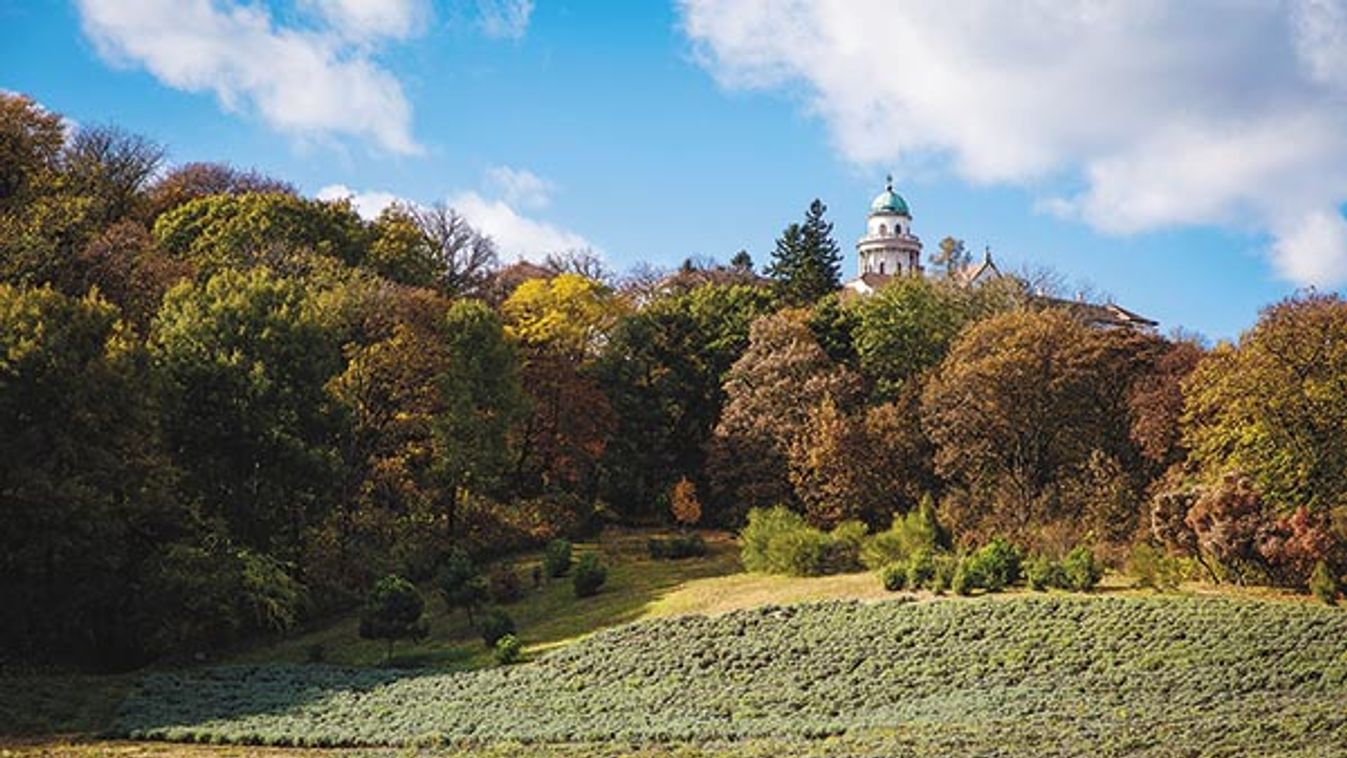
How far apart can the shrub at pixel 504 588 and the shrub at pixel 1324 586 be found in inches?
890

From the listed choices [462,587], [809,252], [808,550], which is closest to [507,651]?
[462,587]

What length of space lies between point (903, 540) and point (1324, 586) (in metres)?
11.6

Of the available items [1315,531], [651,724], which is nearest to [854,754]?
[651,724]

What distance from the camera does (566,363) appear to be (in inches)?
2030

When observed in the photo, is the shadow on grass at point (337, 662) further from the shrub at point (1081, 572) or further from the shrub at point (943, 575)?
the shrub at point (1081, 572)

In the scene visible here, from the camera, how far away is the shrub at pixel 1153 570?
30.1 m

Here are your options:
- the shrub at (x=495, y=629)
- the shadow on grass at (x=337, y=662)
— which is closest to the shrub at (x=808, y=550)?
the shadow on grass at (x=337, y=662)

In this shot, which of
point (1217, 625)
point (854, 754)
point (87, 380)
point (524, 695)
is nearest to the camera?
point (854, 754)

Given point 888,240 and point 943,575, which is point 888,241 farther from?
point 943,575

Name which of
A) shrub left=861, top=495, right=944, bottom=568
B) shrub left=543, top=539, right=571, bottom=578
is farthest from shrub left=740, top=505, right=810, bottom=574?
shrub left=543, top=539, right=571, bottom=578

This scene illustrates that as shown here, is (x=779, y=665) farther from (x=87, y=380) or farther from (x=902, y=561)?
(x=87, y=380)

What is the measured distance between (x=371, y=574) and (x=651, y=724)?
65.2ft

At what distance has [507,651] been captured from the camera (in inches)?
1270

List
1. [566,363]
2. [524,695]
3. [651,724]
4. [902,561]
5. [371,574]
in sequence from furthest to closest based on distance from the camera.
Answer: [566,363]
[371,574]
[902,561]
[524,695]
[651,724]
